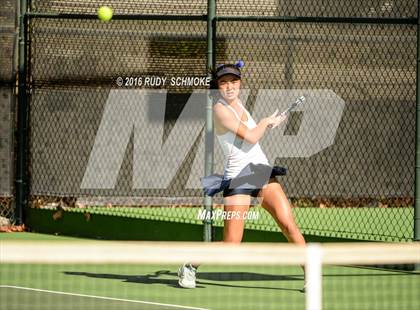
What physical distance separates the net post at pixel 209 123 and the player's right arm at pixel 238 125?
2.60 metres

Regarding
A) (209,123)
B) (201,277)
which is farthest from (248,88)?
(201,277)

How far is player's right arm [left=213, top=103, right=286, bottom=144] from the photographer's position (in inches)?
328

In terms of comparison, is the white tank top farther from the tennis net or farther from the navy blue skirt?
the tennis net

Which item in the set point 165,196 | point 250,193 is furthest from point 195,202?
point 250,193

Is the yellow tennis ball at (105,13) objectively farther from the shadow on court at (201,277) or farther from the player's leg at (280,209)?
the player's leg at (280,209)

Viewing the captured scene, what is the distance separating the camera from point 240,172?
859cm

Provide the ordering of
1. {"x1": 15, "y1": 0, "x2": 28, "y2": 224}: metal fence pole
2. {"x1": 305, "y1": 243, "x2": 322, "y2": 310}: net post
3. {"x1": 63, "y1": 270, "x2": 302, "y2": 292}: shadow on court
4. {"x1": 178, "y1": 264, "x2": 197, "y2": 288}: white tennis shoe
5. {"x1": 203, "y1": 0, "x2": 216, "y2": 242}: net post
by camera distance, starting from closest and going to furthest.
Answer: {"x1": 305, "y1": 243, "x2": 322, "y2": 310}: net post → {"x1": 178, "y1": 264, "x2": 197, "y2": 288}: white tennis shoe → {"x1": 63, "y1": 270, "x2": 302, "y2": 292}: shadow on court → {"x1": 203, "y1": 0, "x2": 216, "y2": 242}: net post → {"x1": 15, "y1": 0, "x2": 28, "y2": 224}: metal fence pole

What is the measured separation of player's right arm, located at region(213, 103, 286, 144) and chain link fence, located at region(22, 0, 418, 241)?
313 centimetres

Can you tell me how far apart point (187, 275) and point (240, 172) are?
960 millimetres

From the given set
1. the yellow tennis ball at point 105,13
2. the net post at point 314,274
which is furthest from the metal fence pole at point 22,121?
the net post at point 314,274

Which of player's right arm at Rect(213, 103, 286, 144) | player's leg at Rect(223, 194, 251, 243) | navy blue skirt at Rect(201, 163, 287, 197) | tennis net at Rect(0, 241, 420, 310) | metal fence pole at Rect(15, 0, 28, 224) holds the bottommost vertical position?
tennis net at Rect(0, 241, 420, 310)

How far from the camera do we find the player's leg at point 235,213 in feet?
27.7

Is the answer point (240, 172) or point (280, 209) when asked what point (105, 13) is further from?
point (280, 209)

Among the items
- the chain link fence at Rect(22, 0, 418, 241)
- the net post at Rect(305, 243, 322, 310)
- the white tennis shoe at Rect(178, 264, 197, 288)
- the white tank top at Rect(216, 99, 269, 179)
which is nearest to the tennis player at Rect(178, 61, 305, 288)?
the white tank top at Rect(216, 99, 269, 179)
